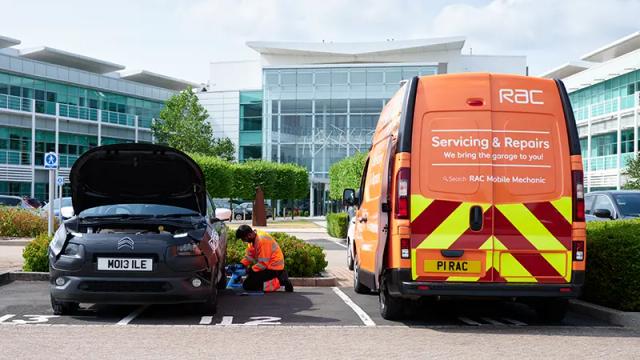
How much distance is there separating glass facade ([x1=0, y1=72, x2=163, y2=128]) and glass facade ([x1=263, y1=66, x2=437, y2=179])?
13.0 metres

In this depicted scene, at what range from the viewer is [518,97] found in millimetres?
8359

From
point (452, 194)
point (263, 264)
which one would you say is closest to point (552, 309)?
point (452, 194)

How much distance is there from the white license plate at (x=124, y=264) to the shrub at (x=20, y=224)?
18.4 metres

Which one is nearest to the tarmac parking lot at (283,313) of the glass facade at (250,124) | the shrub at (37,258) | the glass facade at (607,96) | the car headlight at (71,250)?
the car headlight at (71,250)

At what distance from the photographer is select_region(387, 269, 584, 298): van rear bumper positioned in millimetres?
8047

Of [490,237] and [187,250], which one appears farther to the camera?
[187,250]

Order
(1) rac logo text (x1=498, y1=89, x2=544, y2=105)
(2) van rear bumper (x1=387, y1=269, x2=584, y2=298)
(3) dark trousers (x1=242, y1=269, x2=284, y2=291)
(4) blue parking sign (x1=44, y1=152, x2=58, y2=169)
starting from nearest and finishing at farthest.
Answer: (2) van rear bumper (x1=387, y1=269, x2=584, y2=298) < (1) rac logo text (x1=498, y1=89, x2=544, y2=105) < (3) dark trousers (x1=242, y1=269, x2=284, y2=291) < (4) blue parking sign (x1=44, y1=152, x2=58, y2=169)

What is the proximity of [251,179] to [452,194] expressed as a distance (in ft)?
162

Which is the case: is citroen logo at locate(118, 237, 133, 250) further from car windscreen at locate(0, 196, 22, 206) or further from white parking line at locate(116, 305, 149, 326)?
car windscreen at locate(0, 196, 22, 206)

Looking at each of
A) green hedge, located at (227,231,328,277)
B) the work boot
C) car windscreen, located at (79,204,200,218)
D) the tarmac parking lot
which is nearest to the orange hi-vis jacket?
the work boot

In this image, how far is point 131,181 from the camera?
10625mm

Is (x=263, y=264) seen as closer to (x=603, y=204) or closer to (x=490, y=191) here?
(x=490, y=191)

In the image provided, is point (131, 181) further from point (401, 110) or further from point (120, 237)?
point (401, 110)

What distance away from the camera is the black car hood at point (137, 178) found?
1010cm
